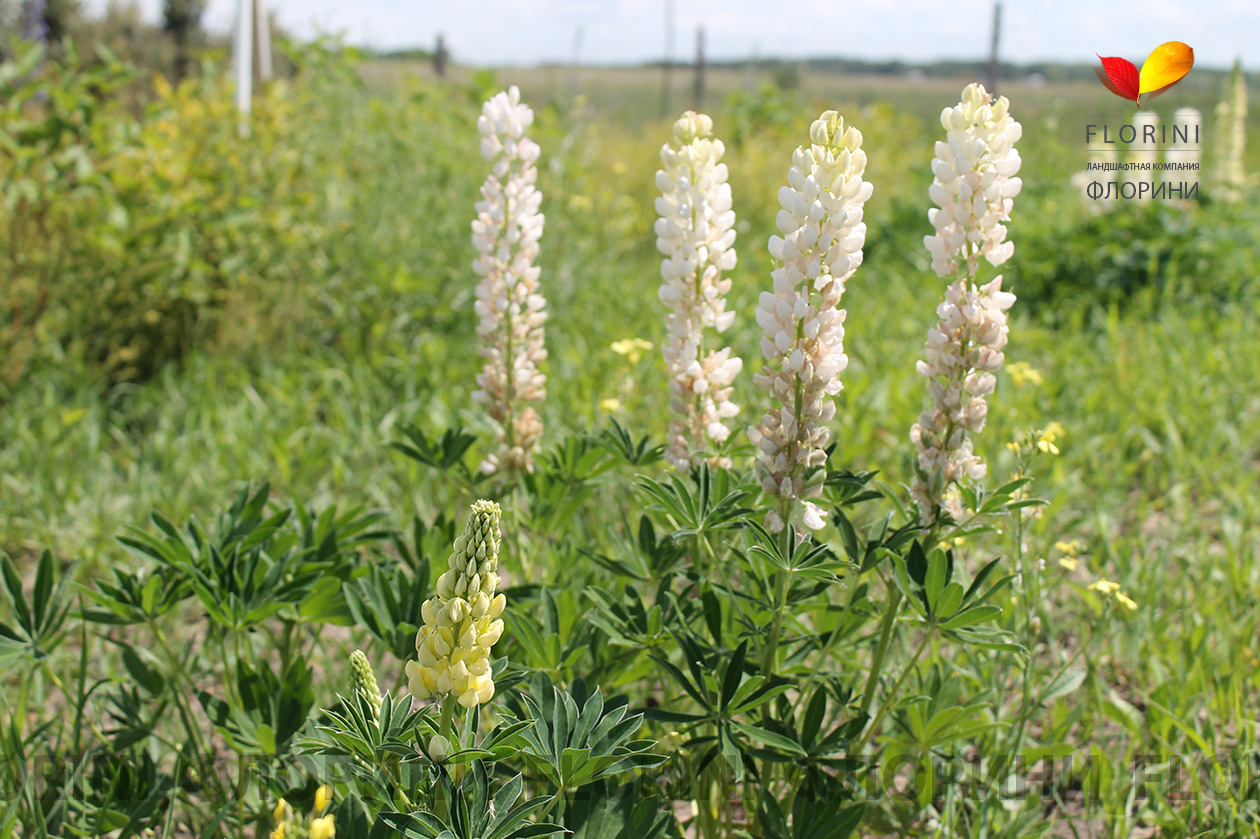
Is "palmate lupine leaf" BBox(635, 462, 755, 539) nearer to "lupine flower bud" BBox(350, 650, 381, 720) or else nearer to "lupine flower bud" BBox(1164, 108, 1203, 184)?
"lupine flower bud" BBox(350, 650, 381, 720)

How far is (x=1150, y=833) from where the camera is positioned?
179 centimetres

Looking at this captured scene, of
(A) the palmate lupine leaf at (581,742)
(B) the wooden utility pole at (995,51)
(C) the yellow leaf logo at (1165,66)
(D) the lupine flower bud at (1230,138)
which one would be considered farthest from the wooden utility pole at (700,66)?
(A) the palmate lupine leaf at (581,742)

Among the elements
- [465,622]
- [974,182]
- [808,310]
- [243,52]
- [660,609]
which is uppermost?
[243,52]

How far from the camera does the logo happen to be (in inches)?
91.0

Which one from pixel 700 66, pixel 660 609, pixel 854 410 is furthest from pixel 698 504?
pixel 700 66

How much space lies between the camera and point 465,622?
100 cm

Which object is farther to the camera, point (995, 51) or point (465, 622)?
point (995, 51)

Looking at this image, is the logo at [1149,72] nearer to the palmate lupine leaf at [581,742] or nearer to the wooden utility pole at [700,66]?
the palmate lupine leaf at [581,742]

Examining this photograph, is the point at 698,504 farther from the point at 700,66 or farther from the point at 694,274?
the point at 700,66

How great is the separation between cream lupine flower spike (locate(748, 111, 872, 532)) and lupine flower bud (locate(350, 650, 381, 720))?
0.60 meters

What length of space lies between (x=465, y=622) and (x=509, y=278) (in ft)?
3.26

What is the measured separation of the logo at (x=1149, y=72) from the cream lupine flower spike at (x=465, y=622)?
2.14m

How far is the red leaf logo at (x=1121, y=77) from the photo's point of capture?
2.30 meters

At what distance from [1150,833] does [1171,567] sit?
3.72ft
